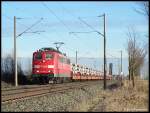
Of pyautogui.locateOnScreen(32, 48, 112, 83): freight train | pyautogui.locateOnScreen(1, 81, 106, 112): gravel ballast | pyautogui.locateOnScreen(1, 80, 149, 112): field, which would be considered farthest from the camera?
pyautogui.locateOnScreen(32, 48, 112, 83): freight train

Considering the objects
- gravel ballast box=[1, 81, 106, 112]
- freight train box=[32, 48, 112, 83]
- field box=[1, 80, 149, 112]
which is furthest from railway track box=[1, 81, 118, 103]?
freight train box=[32, 48, 112, 83]

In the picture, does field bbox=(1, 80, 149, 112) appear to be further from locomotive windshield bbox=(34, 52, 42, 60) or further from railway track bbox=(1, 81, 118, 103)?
locomotive windshield bbox=(34, 52, 42, 60)

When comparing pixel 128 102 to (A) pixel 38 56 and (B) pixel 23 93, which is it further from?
(A) pixel 38 56

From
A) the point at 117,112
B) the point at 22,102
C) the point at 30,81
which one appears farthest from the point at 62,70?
the point at 117,112

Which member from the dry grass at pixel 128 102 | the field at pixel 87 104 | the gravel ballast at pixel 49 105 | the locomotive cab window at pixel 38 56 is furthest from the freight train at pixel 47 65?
the dry grass at pixel 128 102

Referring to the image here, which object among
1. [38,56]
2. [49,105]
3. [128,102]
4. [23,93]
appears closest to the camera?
[128,102]

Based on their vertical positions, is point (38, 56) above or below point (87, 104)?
above

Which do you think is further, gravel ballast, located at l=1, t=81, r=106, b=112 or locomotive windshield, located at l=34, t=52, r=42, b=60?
locomotive windshield, located at l=34, t=52, r=42, b=60

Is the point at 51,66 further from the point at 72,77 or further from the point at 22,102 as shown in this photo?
the point at 22,102

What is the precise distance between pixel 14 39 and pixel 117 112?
36245mm

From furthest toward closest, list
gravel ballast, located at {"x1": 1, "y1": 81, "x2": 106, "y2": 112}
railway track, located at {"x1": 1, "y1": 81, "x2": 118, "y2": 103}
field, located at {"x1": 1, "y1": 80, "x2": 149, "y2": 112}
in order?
railway track, located at {"x1": 1, "y1": 81, "x2": 118, "y2": 103}
gravel ballast, located at {"x1": 1, "y1": 81, "x2": 106, "y2": 112}
field, located at {"x1": 1, "y1": 80, "x2": 149, "y2": 112}

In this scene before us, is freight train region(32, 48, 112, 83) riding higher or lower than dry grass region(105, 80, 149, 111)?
higher

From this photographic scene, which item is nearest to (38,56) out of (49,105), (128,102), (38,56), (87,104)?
(38,56)

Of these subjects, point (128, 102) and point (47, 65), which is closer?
point (128, 102)
